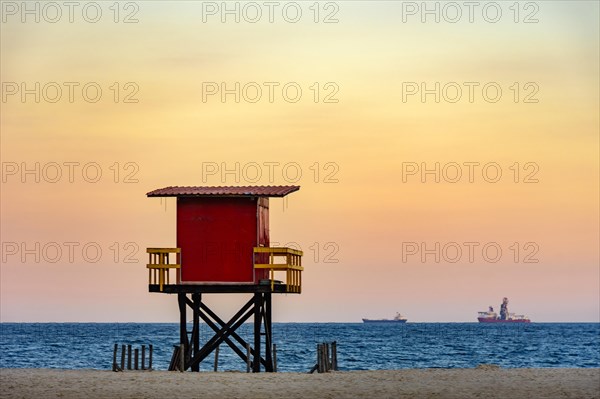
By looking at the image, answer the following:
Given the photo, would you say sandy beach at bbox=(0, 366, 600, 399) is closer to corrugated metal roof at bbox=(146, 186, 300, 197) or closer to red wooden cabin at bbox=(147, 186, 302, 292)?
red wooden cabin at bbox=(147, 186, 302, 292)

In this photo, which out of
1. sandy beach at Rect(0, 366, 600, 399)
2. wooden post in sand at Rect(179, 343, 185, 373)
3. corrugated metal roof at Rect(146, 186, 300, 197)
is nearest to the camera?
sandy beach at Rect(0, 366, 600, 399)

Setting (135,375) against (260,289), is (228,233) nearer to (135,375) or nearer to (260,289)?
(260,289)

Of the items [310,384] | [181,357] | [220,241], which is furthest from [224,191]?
[310,384]

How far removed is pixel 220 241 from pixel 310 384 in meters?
8.50

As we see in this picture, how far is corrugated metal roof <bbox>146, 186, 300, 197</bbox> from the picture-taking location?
144 ft

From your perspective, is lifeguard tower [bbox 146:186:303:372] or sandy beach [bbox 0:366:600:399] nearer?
sandy beach [bbox 0:366:600:399]

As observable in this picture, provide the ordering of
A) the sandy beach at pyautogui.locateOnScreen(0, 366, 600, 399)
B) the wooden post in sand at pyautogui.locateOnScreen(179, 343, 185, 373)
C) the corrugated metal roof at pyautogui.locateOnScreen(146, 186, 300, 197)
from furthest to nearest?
the wooden post in sand at pyautogui.locateOnScreen(179, 343, 185, 373), the corrugated metal roof at pyautogui.locateOnScreen(146, 186, 300, 197), the sandy beach at pyautogui.locateOnScreen(0, 366, 600, 399)

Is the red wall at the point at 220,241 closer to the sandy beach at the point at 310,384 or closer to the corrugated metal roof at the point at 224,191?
the corrugated metal roof at the point at 224,191

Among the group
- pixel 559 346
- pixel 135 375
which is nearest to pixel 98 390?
pixel 135 375

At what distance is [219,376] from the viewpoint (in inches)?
1610

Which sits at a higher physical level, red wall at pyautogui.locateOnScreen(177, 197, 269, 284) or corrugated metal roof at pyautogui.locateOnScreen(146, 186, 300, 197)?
corrugated metal roof at pyautogui.locateOnScreen(146, 186, 300, 197)

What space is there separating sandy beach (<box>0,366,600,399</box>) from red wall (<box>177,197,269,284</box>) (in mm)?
4140

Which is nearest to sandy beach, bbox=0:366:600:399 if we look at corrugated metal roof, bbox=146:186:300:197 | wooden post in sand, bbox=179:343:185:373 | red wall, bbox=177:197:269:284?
wooden post in sand, bbox=179:343:185:373

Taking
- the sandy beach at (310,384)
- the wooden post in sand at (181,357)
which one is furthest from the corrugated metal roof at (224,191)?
the sandy beach at (310,384)
